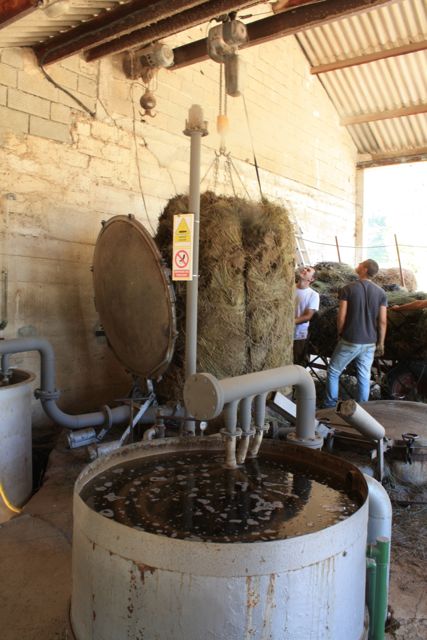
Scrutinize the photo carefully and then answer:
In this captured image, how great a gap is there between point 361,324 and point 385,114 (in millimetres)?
6998

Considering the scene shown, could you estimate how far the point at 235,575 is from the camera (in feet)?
4.59

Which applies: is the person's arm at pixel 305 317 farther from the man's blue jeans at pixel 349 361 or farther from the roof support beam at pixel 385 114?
the roof support beam at pixel 385 114

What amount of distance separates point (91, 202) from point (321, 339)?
11.1 ft

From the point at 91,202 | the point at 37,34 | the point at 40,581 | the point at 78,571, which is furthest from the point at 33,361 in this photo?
the point at 78,571

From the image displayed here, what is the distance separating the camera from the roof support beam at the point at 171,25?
4166mm

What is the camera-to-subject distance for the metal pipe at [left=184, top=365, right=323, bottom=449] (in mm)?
1661

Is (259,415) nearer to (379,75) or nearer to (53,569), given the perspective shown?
(53,569)

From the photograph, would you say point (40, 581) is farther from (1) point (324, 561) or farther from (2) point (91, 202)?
(2) point (91, 202)

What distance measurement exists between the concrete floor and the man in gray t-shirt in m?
1.94

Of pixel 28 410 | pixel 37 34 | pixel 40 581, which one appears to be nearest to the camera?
pixel 40 581

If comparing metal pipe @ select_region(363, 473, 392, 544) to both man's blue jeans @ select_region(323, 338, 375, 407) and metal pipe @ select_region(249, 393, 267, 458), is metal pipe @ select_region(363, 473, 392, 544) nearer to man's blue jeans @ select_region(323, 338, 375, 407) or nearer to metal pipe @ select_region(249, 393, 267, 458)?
metal pipe @ select_region(249, 393, 267, 458)

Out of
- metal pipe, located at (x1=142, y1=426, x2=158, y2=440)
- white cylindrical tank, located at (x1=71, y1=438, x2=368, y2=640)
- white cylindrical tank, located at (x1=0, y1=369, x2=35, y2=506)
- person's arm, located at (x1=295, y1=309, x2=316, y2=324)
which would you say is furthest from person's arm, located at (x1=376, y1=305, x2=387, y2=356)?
white cylindrical tank, located at (x1=71, y1=438, x2=368, y2=640)

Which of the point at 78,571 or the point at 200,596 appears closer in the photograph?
the point at 200,596

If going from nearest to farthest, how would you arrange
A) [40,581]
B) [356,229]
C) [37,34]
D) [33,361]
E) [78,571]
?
[78,571]
[40,581]
[37,34]
[33,361]
[356,229]
